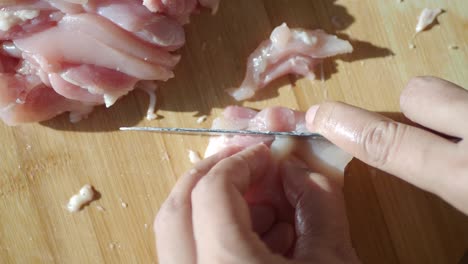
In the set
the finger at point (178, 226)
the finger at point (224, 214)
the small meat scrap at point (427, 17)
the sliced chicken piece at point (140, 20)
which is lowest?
the finger at point (178, 226)

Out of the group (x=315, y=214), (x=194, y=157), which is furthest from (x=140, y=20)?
(x=315, y=214)

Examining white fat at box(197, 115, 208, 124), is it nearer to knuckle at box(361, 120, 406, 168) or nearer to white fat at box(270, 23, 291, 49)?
white fat at box(270, 23, 291, 49)

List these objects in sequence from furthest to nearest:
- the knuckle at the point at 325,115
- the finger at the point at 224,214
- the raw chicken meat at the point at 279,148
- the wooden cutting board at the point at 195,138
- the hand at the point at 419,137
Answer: the wooden cutting board at the point at 195,138, the raw chicken meat at the point at 279,148, the knuckle at the point at 325,115, the hand at the point at 419,137, the finger at the point at 224,214

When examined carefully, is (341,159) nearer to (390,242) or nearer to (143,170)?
(390,242)

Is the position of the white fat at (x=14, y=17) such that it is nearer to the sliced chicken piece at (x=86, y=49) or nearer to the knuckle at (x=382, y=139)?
the sliced chicken piece at (x=86, y=49)

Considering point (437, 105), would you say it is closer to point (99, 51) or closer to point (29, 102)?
point (99, 51)

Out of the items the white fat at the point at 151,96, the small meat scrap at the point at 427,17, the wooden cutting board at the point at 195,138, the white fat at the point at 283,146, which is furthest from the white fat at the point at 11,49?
the small meat scrap at the point at 427,17

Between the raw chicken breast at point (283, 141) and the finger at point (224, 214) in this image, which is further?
the raw chicken breast at point (283, 141)

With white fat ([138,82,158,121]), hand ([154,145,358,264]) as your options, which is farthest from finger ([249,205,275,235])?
white fat ([138,82,158,121])
